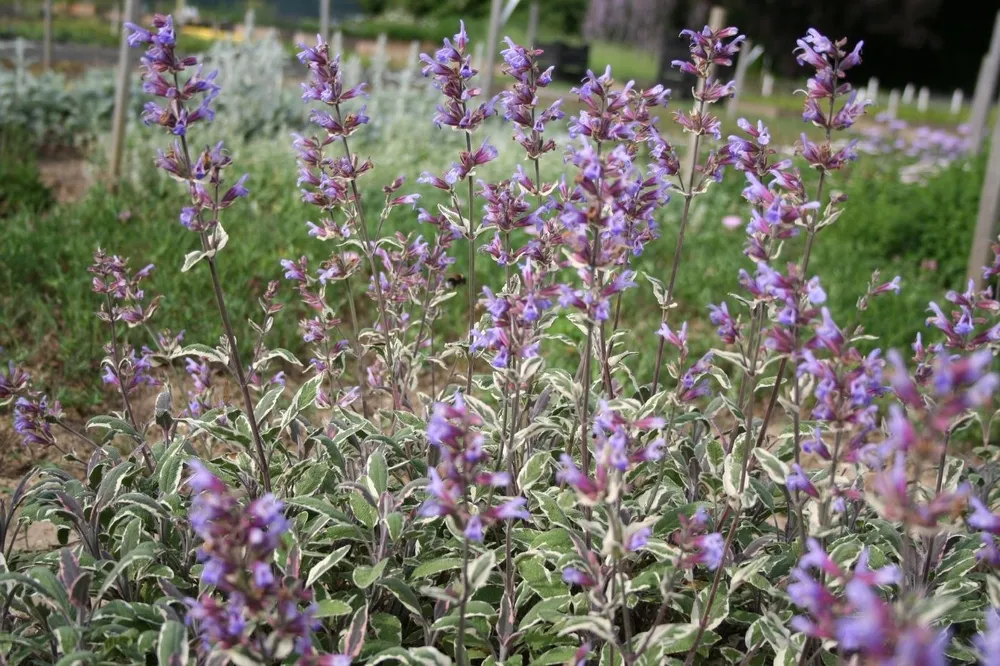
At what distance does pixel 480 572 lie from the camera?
6.18 feet

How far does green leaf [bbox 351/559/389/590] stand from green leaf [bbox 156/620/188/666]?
39 cm

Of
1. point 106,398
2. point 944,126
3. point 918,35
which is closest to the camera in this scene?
point 106,398

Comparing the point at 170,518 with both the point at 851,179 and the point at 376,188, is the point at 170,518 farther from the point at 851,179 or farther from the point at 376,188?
the point at 851,179

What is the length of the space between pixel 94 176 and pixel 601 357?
5.81 m

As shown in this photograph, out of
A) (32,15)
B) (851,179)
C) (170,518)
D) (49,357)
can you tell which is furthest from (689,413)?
(32,15)

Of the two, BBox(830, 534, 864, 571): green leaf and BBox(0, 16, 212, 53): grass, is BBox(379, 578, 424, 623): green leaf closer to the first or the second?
BBox(830, 534, 864, 571): green leaf

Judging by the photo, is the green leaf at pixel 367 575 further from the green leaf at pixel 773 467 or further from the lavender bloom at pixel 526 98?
the lavender bloom at pixel 526 98

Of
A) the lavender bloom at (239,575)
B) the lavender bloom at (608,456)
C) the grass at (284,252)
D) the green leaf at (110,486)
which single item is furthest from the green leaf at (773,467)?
the grass at (284,252)

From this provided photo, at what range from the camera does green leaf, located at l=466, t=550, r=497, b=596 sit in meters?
1.86

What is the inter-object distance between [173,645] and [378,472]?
64cm

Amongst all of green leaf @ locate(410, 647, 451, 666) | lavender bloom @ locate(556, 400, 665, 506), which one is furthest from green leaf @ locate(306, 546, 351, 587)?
lavender bloom @ locate(556, 400, 665, 506)

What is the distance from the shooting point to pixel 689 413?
2398mm

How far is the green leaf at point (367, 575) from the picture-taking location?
203cm

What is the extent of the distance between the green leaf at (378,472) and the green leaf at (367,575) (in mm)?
221
